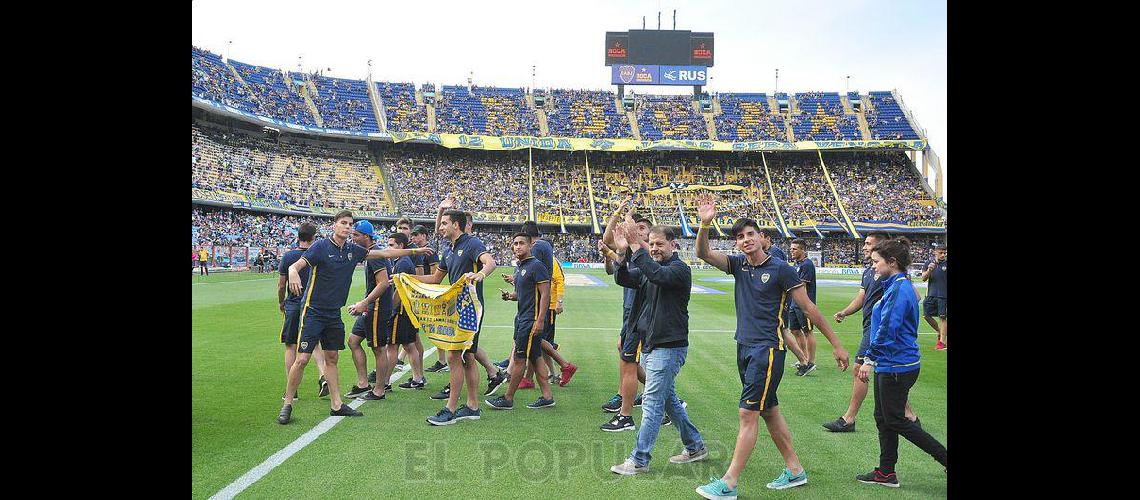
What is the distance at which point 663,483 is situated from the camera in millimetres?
5094

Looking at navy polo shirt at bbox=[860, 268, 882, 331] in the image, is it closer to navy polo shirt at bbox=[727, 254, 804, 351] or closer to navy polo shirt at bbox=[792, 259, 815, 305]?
navy polo shirt at bbox=[792, 259, 815, 305]

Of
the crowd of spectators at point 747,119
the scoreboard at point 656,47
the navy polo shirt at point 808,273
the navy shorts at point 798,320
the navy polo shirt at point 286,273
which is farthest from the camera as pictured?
the scoreboard at point 656,47

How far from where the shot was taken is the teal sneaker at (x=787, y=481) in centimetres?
499

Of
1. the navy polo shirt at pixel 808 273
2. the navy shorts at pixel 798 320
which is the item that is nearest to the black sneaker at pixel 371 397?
the navy polo shirt at pixel 808 273

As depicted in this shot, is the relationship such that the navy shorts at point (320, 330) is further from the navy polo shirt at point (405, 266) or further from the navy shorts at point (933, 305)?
the navy shorts at point (933, 305)

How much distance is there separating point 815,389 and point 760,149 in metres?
52.2

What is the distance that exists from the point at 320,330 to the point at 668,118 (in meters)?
60.8

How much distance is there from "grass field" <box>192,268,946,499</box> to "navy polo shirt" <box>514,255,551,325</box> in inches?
42.3

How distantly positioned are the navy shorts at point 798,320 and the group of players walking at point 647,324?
84 centimetres

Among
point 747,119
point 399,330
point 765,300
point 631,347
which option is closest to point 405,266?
point 399,330

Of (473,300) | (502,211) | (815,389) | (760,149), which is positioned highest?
(760,149)
